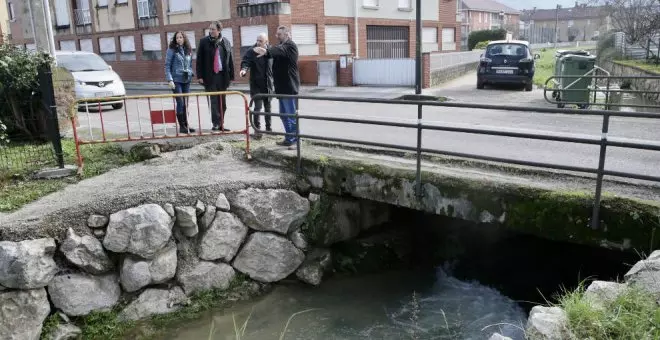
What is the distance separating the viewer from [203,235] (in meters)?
6.53

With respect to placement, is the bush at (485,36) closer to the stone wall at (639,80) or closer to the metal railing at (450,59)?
the metal railing at (450,59)

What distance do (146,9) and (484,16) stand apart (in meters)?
52.8

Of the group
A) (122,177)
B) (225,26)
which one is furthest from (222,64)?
(225,26)

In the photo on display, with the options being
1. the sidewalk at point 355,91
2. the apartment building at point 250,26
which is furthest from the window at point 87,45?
the sidewalk at point 355,91

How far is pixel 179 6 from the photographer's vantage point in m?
26.0

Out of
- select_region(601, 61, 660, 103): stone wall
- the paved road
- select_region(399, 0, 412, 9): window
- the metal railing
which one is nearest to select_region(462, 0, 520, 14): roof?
select_region(399, 0, 412, 9): window

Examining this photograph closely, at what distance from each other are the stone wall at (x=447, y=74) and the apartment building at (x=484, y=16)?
37.0 metres

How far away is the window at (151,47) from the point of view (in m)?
27.7

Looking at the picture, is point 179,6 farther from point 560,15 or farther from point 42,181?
point 560,15

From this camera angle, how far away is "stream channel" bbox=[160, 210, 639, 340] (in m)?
5.99

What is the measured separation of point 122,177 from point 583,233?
5.39 m

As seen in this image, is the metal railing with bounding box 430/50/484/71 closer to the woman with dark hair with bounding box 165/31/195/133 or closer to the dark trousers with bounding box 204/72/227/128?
the dark trousers with bounding box 204/72/227/128

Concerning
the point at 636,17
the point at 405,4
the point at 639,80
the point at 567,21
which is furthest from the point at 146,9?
the point at 567,21

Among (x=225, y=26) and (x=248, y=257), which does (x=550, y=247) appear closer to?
(x=248, y=257)
